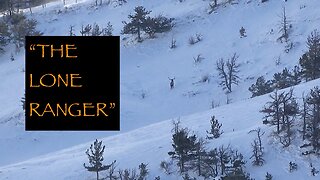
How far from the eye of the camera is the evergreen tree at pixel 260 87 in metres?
42.1

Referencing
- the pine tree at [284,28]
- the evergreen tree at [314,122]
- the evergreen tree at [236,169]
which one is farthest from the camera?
the pine tree at [284,28]

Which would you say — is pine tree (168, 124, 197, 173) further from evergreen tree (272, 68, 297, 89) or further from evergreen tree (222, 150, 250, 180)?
evergreen tree (272, 68, 297, 89)

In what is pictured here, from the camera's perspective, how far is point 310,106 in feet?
104

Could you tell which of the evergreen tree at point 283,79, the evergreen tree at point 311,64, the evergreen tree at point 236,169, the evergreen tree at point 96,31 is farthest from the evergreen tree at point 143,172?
the evergreen tree at point 96,31

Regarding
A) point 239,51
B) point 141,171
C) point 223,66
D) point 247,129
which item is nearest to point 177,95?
point 223,66

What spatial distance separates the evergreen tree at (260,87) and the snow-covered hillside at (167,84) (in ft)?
3.79

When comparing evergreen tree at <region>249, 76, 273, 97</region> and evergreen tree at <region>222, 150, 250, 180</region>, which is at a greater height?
evergreen tree at <region>249, 76, 273, 97</region>

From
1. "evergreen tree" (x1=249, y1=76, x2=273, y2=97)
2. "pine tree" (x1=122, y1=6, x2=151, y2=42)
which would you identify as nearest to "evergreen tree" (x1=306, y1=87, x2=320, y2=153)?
"evergreen tree" (x1=249, y1=76, x2=273, y2=97)

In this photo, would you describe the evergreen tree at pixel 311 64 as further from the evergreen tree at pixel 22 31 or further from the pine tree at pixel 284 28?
the evergreen tree at pixel 22 31

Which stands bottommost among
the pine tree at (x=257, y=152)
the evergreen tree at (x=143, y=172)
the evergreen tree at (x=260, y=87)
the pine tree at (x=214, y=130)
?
the evergreen tree at (x=143, y=172)

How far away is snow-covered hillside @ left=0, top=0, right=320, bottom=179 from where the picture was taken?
3095 cm

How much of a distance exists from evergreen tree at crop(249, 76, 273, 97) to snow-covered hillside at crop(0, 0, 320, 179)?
1.16 metres

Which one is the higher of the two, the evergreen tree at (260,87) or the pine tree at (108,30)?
the pine tree at (108,30)

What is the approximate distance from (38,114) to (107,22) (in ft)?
155
